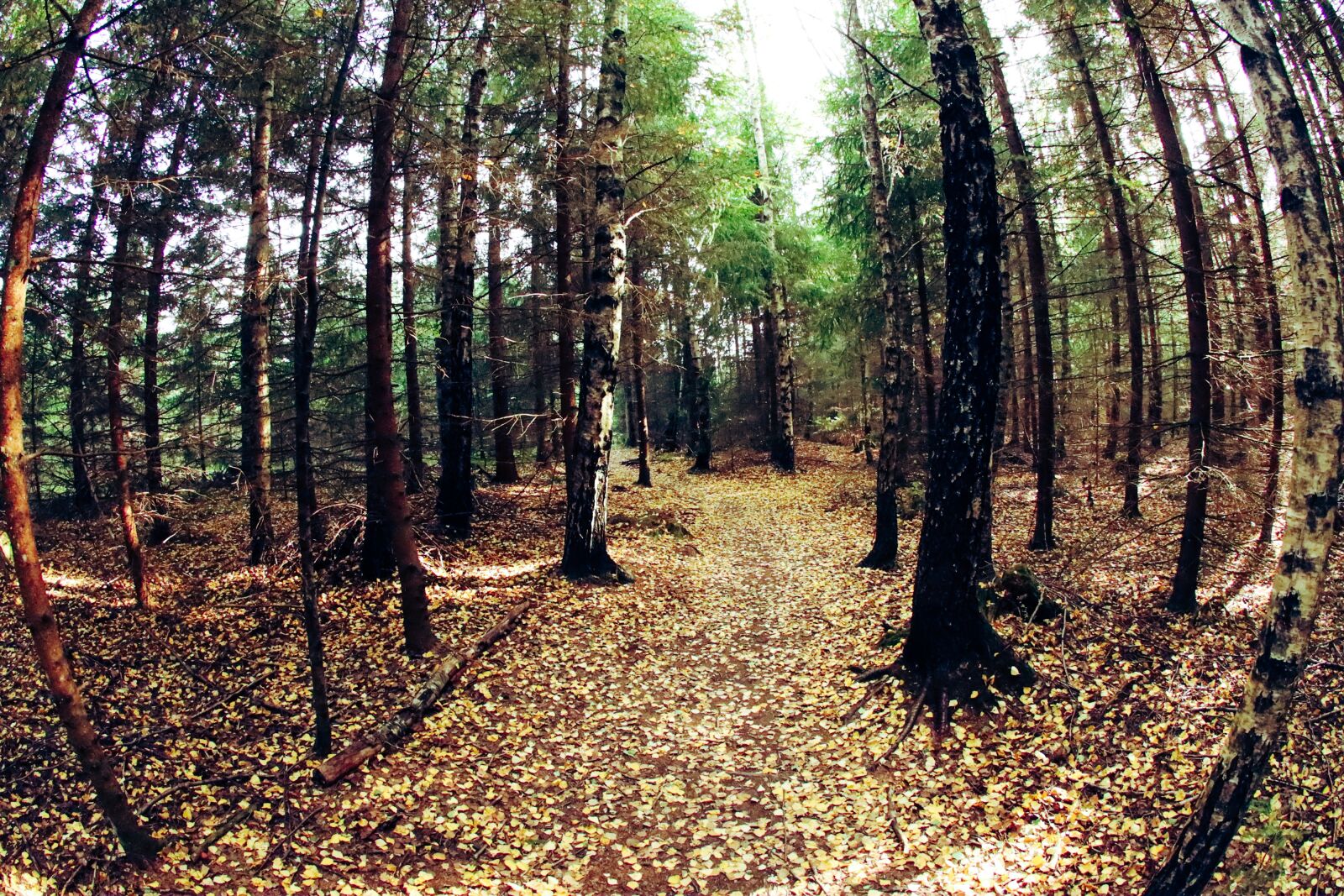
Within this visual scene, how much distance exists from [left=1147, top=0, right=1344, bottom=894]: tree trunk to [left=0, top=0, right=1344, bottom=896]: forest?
0.07 feet

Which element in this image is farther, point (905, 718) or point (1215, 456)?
point (1215, 456)

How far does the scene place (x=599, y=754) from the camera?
6219 mm

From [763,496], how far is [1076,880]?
1377cm

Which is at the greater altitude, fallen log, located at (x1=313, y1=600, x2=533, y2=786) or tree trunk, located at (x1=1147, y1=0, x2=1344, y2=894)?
tree trunk, located at (x1=1147, y1=0, x2=1344, y2=894)

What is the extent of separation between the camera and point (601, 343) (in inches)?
397

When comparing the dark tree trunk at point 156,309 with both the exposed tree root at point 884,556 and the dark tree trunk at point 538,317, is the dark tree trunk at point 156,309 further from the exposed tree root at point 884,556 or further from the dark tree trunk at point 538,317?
the exposed tree root at point 884,556

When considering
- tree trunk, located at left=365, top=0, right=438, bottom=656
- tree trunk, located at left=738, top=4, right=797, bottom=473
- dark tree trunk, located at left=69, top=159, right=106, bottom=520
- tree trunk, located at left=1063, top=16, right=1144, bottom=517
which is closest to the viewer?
dark tree trunk, located at left=69, top=159, right=106, bottom=520

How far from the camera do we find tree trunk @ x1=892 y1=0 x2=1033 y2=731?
6160mm

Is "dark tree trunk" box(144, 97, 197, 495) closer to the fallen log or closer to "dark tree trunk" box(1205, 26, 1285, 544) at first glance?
the fallen log

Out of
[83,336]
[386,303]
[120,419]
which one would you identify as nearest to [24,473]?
[83,336]

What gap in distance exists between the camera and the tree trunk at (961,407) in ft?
20.2

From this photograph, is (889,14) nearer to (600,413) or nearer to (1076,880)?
(600,413)

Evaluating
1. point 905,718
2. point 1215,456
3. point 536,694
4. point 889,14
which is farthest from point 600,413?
point 889,14

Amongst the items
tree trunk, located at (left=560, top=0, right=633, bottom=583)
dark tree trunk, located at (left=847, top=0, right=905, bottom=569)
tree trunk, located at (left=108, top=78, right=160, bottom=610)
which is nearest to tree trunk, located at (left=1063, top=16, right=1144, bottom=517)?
dark tree trunk, located at (left=847, top=0, right=905, bottom=569)
